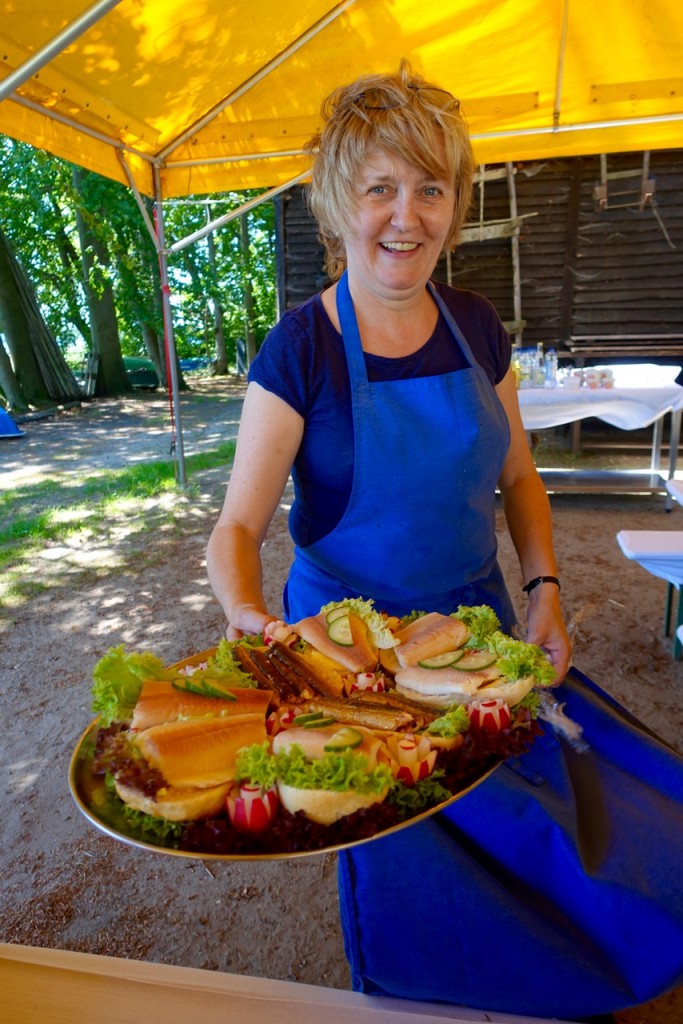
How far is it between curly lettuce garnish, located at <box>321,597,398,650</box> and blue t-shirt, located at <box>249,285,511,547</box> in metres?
0.38

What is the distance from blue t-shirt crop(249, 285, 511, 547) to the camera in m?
1.98

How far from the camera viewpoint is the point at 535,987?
53.3 inches

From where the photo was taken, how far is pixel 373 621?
66.8 inches

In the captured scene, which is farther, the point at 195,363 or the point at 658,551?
the point at 195,363

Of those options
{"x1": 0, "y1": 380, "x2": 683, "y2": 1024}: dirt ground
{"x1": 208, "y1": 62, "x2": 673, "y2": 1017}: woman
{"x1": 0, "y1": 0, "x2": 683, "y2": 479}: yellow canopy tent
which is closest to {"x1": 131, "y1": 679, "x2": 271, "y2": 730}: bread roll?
{"x1": 208, "y1": 62, "x2": 673, "y2": 1017}: woman

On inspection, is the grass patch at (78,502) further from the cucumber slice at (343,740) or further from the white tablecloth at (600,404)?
the cucumber slice at (343,740)

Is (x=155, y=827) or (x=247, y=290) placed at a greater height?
(x=247, y=290)

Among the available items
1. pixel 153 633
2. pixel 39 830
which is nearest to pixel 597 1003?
pixel 39 830

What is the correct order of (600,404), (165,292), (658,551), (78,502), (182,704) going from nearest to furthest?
(182,704) → (658,551) → (600,404) → (165,292) → (78,502)

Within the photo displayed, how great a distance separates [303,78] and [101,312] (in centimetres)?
1528

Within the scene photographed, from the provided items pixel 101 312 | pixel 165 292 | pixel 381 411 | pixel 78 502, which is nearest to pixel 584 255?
pixel 165 292

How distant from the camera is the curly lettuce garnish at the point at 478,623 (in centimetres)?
164

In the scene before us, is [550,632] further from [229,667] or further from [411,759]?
[229,667]

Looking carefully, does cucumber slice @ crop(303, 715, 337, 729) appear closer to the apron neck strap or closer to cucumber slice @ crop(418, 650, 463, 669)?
cucumber slice @ crop(418, 650, 463, 669)
